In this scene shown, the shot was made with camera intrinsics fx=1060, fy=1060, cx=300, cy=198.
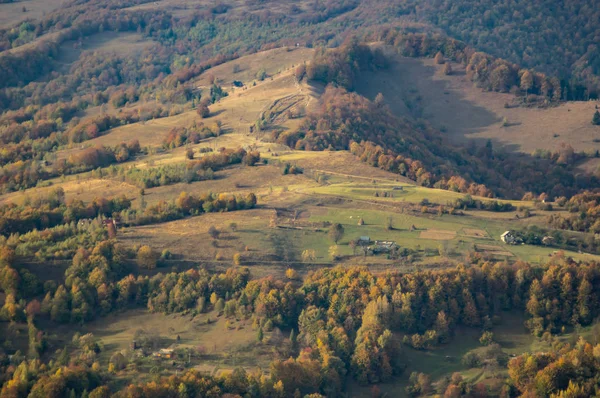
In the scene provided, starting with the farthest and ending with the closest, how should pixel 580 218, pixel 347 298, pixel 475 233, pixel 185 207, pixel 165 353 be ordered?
pixel 185 207
pixel 580 218
pixel 475 233
pixel 347 298
pixel 165 353

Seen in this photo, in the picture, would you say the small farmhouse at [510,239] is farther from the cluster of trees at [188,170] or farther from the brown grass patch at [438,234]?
the cluster of trees at [188,170]

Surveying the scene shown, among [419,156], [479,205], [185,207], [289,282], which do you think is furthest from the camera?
[419,156]

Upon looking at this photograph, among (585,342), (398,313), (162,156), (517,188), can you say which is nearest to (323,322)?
(398,313)

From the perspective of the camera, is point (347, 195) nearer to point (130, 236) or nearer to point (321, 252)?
point (321, 252)

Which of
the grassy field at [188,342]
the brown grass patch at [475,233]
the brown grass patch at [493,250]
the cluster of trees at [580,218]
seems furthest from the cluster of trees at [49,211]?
the cluster of trees at [580,218]

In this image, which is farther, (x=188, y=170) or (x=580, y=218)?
(x=188, y=170)

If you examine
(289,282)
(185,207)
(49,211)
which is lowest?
(289,282)

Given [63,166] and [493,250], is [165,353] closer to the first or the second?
[493,250]

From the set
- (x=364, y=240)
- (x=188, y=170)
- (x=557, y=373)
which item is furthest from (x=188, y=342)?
(x=188, y=170)
